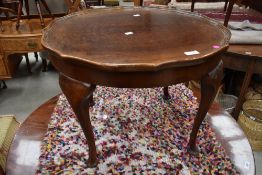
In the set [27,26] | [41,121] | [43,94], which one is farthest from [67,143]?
[27,26]

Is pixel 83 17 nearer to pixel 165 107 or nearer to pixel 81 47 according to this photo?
pixel 81 47

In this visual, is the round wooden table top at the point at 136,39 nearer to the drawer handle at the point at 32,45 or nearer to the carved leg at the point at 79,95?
the carved leg at the point at 79,95

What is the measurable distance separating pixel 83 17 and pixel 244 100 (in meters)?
1.22

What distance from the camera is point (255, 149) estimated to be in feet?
5.22

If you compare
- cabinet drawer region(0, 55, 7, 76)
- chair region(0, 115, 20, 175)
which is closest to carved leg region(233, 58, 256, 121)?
chair region(0, 115, 20, 175)

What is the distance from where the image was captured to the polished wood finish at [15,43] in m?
1.96

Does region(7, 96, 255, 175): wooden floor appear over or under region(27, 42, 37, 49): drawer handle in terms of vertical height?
under

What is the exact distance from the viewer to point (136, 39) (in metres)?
0.79

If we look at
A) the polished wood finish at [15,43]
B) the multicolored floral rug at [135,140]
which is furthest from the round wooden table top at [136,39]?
the polished wood finish at [15,43]

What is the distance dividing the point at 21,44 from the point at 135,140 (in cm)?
148

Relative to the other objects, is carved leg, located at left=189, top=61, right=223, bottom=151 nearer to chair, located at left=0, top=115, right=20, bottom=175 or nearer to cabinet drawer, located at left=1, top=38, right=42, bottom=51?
chair, located at left=0, top=115, right=20, bottom=175

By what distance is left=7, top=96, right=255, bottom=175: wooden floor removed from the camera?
2.76ft

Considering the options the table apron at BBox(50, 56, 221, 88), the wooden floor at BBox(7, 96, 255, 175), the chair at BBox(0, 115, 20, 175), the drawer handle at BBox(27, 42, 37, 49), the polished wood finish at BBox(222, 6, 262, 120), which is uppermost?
the table apron at BBox(50, 56, 221, 88)

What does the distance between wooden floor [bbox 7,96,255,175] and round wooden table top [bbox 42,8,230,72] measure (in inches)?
16.0
